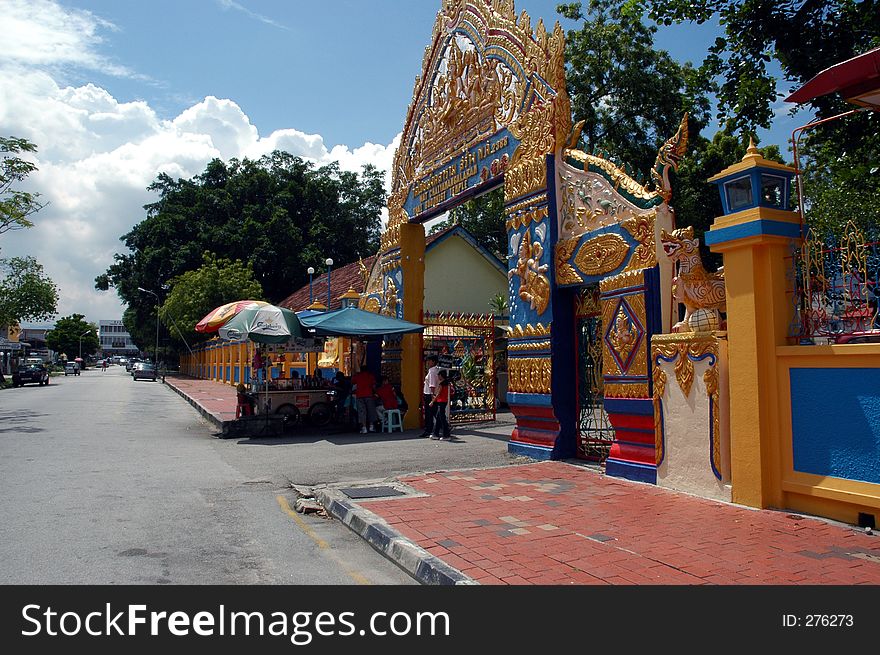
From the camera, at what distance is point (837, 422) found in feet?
19.0

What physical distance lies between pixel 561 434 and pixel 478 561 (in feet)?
16.1

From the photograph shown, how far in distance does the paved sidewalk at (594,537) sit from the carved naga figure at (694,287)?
1.90 meters

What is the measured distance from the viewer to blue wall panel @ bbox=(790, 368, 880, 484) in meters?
5.54

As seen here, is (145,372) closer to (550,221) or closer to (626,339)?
(550,221)

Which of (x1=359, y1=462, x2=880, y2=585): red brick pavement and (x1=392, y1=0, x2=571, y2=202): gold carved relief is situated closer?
(x1=359, y1=462, x2=880, y2=585): red brick pavement

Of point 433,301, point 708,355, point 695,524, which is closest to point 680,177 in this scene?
point 433,301

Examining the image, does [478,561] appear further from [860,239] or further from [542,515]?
[860,239]

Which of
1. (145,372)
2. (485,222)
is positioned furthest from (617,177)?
(145,372)

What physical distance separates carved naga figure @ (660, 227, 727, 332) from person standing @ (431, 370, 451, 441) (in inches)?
232

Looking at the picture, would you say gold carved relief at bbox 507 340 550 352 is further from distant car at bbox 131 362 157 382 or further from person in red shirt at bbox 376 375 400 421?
distant car at bbox 131 362 157 382

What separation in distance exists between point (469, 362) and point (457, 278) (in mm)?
9647

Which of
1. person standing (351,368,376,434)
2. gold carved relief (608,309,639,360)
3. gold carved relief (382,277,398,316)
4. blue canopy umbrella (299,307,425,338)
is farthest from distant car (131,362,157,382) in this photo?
gold carved relief (608,309,639,360)

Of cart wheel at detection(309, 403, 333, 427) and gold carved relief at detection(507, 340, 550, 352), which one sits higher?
gold carved relief at detection(507, 340, 550, 352)

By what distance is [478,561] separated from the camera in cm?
502
